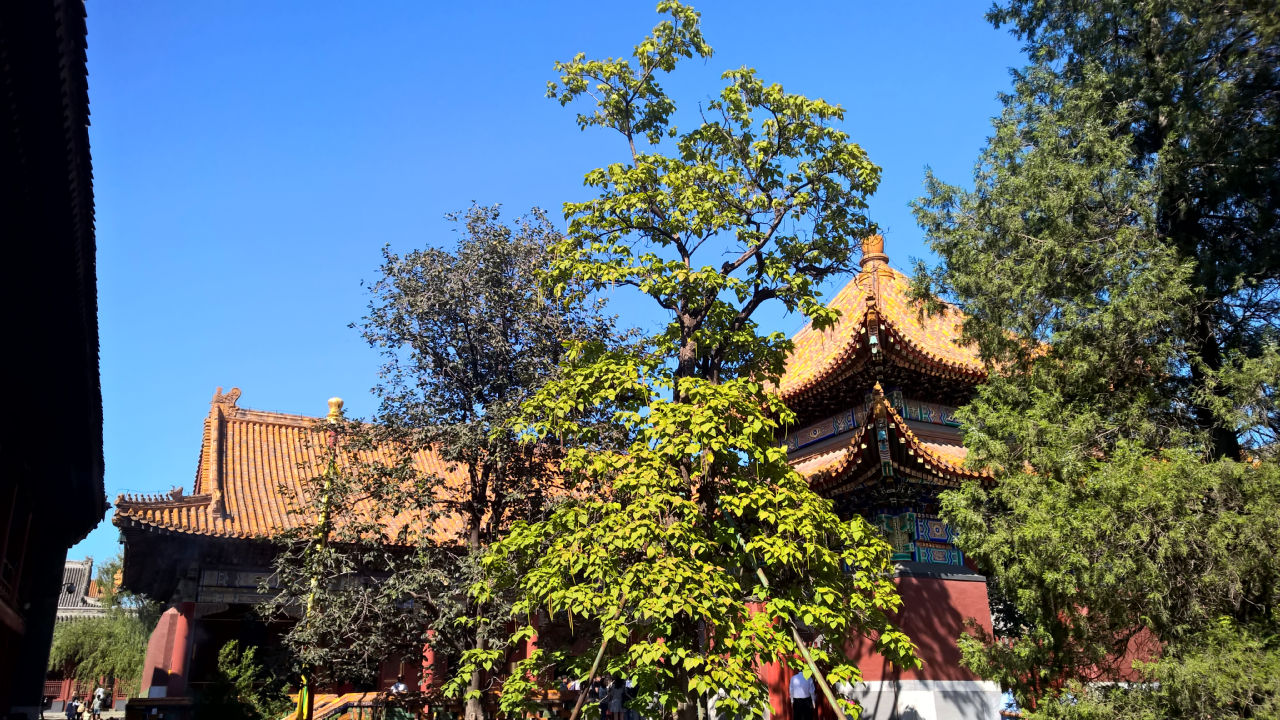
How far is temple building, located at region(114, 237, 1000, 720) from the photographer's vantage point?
10.8 m

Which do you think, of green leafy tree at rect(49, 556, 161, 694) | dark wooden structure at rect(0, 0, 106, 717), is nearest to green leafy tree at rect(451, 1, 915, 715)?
dark wooden structure at rect(0, 0, 106, 717)

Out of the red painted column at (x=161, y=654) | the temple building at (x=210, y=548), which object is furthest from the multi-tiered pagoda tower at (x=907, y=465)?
the red painted column at (x=161, y=654)

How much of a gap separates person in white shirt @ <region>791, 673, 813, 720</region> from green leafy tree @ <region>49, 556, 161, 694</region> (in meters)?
22.9

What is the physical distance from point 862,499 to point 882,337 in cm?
215

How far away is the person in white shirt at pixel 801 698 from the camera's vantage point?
11.0m

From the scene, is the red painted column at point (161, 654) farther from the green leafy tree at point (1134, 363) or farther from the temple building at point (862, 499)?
the green leafy tree at point (1134, 363)

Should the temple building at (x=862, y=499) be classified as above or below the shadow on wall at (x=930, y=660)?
above

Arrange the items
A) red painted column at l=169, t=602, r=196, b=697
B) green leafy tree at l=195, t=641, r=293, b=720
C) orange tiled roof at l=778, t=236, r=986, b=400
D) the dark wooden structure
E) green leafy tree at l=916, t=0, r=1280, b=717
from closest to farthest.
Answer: the dark wooden structure
green leafy tree at l=916, t=0, r=1280, b=717
orange tiled roof at l=778, t=236, r=986, b=400
green leafy tree at l=195, t=641, r=293, b=720
red painted column at l=169, t=602, r=196, b=697

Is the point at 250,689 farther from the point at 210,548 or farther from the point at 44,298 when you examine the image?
the point at 44,298

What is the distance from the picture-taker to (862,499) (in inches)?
457

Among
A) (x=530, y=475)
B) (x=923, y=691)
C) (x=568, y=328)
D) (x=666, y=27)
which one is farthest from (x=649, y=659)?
(x=666, y=27)

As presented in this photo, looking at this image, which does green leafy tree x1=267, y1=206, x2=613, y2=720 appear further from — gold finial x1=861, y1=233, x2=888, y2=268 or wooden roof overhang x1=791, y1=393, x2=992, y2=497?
gold finial x1=861, y1=233, x2=888, y2=268

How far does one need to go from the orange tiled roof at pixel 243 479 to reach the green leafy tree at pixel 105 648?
11.8 meters

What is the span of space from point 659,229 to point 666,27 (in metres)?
2.23
